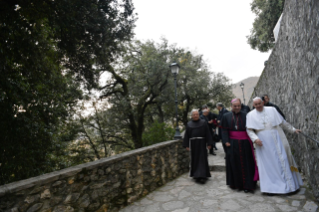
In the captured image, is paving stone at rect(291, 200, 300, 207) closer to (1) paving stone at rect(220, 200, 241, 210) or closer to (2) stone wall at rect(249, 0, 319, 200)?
(2) stone wall at rect(249, 0, 319, 200)

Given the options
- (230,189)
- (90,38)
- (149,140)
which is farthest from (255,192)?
(149,140)

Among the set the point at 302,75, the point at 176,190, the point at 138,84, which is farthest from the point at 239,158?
the point at 138,84

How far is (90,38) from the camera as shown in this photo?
6.31 meters

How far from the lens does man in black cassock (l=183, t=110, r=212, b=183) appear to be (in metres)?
5.35

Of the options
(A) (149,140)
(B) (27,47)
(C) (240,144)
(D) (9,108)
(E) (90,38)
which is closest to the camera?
(C) (240,144)

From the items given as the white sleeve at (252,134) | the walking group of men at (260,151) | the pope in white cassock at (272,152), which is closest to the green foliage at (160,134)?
the walking group of men at (260,151)

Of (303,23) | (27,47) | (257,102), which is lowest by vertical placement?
(257,102)

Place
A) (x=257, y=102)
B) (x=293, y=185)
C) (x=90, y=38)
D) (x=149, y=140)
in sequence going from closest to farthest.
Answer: (x=293, y=185) < (x=257, y=102) < (x=90, y=38) < (x=149, y=140)

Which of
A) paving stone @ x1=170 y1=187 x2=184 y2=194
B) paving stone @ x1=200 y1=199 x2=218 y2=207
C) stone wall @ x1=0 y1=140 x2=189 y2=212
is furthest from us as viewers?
paving stone @ x1=170 y1=187 x2=184 y2=194

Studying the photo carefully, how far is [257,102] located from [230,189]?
6.25 ft

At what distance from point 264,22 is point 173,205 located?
15.7m

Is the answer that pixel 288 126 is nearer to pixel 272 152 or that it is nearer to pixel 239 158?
pixel 272 152

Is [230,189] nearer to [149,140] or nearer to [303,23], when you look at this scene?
[303,23]

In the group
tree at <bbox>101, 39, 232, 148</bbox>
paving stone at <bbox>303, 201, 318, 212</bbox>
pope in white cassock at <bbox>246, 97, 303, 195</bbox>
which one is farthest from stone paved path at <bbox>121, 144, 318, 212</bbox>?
tree at <bbox>101, 39, 232, 148</bbox>
